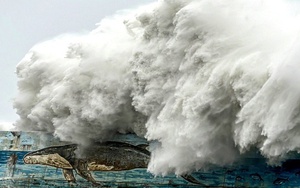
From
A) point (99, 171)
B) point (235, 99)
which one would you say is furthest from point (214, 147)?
point (99, 171)

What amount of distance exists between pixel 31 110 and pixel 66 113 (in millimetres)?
2686

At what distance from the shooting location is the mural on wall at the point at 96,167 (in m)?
15.9

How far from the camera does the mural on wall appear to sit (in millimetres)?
15938

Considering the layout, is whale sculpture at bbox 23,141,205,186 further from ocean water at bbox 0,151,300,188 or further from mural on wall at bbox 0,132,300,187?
ocean water at bbox 0,151,300,188

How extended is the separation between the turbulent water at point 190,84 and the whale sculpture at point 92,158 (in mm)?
438

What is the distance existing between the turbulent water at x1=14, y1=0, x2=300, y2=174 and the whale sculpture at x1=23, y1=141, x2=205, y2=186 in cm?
44

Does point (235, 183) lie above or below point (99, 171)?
below

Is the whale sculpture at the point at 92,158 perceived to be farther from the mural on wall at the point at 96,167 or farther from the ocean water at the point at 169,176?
the ocean water at the point at 169,176

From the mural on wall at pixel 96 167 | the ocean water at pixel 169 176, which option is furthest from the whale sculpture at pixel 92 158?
the ocean water at pixel 169 176

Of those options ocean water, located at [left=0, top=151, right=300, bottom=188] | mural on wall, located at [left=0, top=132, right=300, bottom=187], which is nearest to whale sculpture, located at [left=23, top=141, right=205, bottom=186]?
mural on wall, located at [left=0, top=132, right=300, bottom=187]

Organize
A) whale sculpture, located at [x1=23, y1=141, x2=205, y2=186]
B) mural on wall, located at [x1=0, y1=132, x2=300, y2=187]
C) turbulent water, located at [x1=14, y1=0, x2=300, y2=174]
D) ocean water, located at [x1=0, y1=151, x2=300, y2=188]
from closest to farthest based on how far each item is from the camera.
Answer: turbulent water, located at [x1=14, y1=0, x2=300, y2=174]
ocean water, located at [x1=0, y1=151, x2=300, y2=188]
mural on wall, located at [x1=0, y1=132, x2=300, y2=187]
whale sculpture, located at [x1=23, y1=141, x2=205, y2=186]

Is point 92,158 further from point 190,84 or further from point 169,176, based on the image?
point 190,84

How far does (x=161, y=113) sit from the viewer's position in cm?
1538

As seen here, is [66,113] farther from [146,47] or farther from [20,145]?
[146,47]
